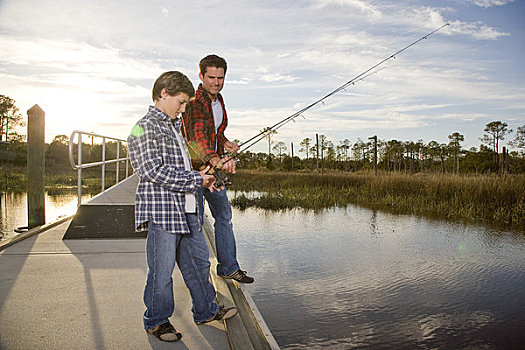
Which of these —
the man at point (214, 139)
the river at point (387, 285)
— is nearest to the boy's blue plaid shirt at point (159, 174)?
the man at point (214, 139)

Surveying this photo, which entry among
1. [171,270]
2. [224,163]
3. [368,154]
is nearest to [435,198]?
[224,163]

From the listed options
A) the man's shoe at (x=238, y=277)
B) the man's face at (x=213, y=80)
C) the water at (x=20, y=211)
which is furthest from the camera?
the water at (x=20, y=211)

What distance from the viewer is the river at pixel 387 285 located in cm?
338

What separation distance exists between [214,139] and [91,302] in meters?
1.36

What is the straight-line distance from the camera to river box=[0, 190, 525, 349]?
338 centimetres

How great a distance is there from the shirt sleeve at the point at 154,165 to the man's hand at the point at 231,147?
872mm

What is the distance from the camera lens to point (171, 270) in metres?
2.12

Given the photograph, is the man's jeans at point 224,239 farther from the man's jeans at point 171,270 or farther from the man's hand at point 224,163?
the man's jeans at point 171,270

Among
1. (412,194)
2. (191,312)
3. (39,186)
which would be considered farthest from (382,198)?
(191,312)

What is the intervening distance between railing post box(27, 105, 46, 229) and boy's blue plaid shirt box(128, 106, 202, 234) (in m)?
3.61

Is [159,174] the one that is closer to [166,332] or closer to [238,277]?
[166,332]

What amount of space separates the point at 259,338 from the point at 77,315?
106 cm

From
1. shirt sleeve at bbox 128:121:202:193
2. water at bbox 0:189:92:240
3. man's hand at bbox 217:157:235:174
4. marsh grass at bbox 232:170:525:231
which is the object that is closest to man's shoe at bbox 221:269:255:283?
man's hand at bbox 217:157:235:174

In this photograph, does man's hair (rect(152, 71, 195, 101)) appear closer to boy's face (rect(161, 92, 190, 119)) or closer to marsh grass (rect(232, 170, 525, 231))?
boy's face (rect(161, 92, 190, 119))
